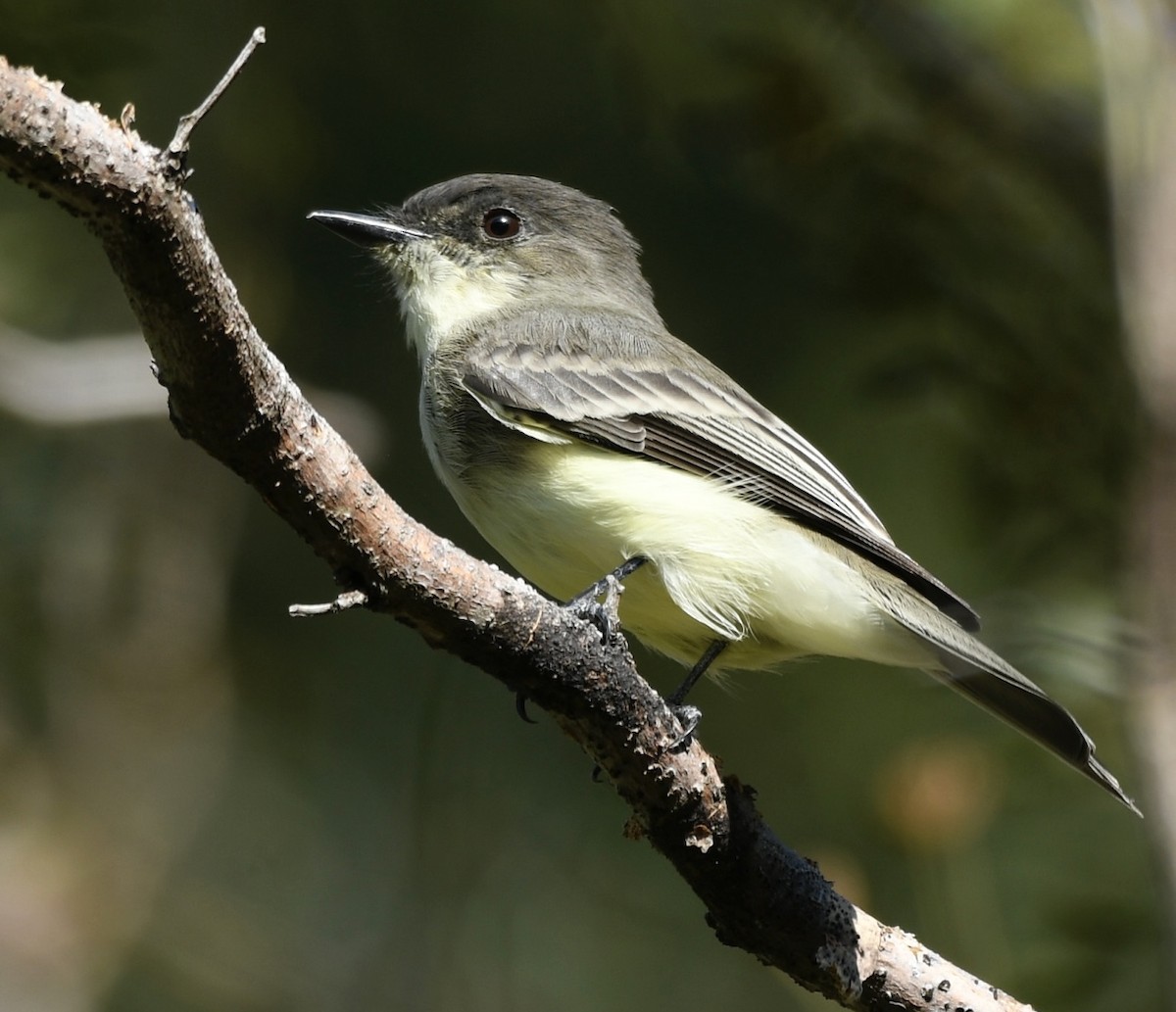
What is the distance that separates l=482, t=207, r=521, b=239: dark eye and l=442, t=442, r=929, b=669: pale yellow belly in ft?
3.87

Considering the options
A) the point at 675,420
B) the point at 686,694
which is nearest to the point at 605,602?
the point at 686,694

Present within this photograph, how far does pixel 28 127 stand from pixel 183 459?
12.3 ft

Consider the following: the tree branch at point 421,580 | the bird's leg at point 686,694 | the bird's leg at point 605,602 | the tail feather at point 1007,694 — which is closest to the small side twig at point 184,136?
the tree branch at point 421,580

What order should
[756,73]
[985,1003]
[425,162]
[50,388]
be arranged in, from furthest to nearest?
1. [425,162]
2. [756,73]
3. [50,388]
4. [985,1003]

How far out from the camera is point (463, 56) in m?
6.69

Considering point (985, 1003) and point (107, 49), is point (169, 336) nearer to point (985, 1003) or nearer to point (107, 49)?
point (985, 1003)

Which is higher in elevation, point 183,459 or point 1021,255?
point 1021,255

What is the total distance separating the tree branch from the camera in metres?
2.22

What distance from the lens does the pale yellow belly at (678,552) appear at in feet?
12.1

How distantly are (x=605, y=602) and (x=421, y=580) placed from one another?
2.35ft

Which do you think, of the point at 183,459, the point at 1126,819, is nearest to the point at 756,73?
the point at 183,459

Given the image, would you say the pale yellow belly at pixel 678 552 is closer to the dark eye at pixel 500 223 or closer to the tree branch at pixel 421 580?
the tree branch at pixel 421 580

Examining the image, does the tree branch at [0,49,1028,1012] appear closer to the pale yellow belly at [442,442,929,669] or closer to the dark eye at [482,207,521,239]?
the pale yellow belly at [442,442,929,669]

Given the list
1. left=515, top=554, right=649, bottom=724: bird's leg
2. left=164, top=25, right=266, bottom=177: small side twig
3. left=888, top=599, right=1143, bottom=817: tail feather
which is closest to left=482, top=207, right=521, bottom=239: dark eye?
left=515, top=554, right=649, bottom=724: bird's leg
